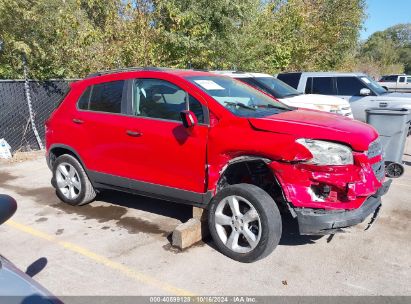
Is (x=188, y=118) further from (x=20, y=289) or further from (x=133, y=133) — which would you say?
(x=20, y=289)

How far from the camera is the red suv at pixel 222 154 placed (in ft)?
11.9

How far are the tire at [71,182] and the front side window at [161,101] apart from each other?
51.5 inches

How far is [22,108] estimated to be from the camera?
29.6 ft

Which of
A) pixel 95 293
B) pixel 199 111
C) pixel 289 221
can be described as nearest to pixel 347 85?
pixel 289 221

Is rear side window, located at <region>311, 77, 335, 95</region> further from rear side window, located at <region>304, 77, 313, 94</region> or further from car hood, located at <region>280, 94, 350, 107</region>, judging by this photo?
car hood, located at <region>280, 94, 350, 107</region>

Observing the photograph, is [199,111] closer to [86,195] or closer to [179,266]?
[179,266]

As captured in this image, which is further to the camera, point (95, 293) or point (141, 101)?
point (141, 101)

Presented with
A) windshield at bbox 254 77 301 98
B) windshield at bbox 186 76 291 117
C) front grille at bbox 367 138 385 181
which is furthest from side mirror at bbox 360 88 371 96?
front grille at bbox 367 138 385 181

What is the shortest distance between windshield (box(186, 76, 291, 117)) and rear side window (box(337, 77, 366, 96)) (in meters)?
6.97

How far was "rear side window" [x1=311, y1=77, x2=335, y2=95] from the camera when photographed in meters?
11.4

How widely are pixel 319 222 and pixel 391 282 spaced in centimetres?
84

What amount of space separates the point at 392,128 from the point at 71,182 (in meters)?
Answer: 5.27

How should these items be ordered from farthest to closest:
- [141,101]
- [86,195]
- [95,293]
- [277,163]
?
[86,195] → [141,101] → [277,163] → [95,293]

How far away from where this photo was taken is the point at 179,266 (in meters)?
3.84
